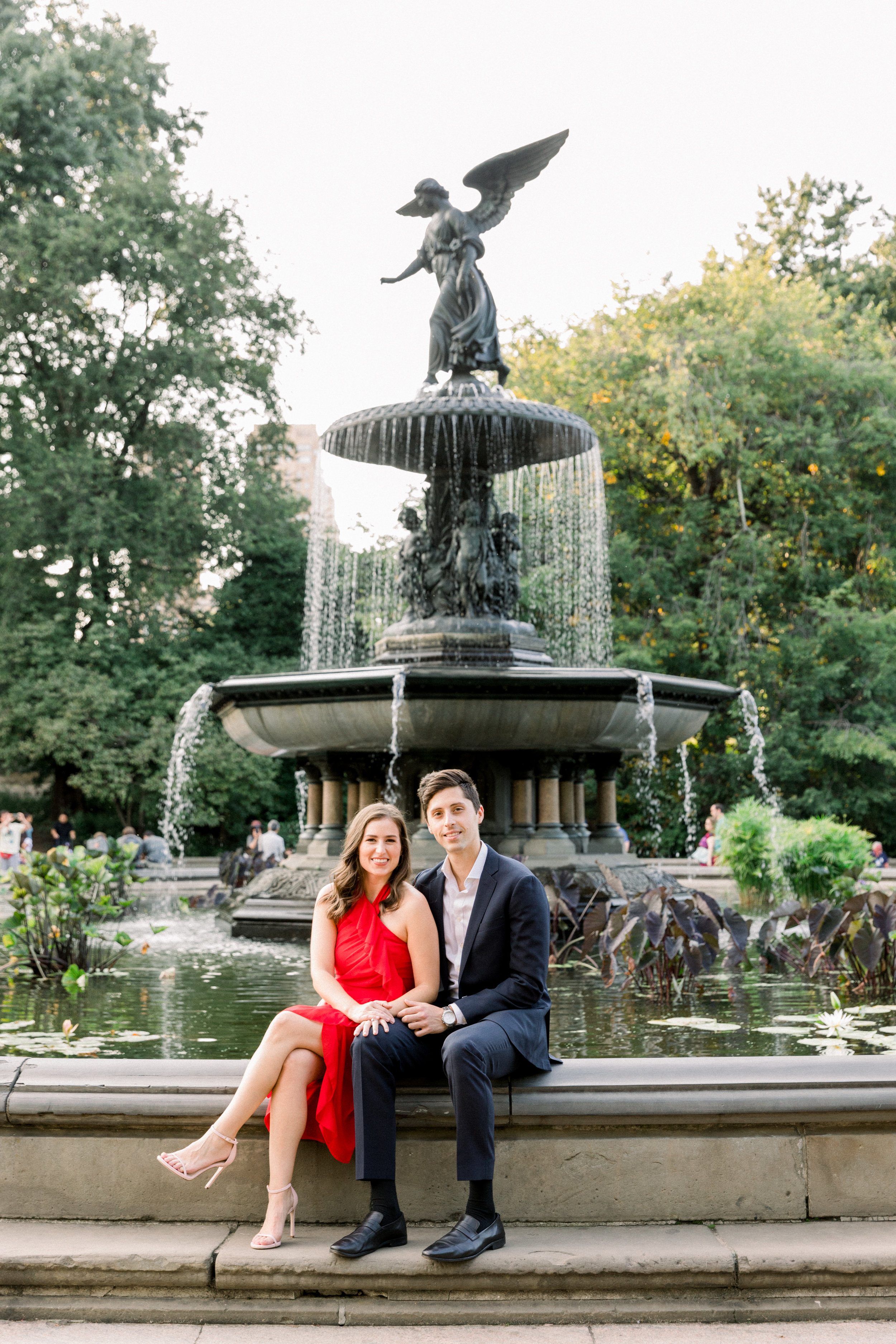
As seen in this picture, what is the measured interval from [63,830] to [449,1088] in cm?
2200

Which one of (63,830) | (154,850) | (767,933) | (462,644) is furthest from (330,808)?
(63,830)

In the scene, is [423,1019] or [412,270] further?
[412,270]

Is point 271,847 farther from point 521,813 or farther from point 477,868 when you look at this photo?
point 477,868

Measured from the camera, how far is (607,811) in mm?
10219

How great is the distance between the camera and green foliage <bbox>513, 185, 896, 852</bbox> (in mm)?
23125

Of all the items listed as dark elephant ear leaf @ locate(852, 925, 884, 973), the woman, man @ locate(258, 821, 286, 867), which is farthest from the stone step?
man @ locate(258, 821, 286, 867)

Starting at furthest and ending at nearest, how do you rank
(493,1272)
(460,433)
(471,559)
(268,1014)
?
(471,559) < (460,433) < (268,1014) < (493,1272)

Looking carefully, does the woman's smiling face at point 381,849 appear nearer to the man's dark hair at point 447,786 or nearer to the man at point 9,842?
the man's dark hair at point 447,786

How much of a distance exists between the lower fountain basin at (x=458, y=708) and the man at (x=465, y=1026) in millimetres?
4430

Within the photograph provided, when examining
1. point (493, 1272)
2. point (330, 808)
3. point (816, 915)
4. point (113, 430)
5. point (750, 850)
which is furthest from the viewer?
A: point (113, 430)

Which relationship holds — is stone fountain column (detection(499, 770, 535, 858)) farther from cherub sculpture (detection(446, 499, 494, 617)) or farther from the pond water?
the pond water

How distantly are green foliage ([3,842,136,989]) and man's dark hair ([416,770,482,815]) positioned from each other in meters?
3.03

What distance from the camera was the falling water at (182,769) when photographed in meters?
10.5

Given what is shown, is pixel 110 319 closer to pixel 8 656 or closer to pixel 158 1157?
pixel 8 656
